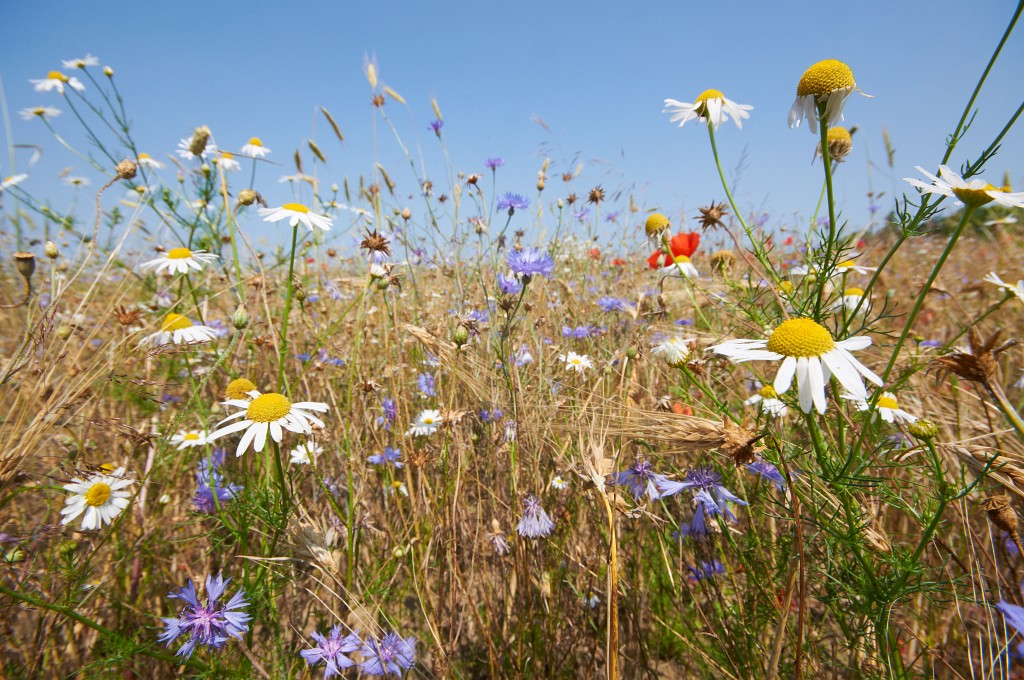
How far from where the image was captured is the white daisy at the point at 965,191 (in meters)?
0.87

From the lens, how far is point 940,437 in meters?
1.56

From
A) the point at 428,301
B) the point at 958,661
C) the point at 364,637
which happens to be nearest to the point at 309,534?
the point at 364,637

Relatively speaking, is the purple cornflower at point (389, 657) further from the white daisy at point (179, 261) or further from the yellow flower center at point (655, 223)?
the yellow flower center at point (655, 223)

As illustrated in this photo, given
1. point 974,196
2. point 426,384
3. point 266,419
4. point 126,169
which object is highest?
point 126,169

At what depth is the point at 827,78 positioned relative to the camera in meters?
1.01

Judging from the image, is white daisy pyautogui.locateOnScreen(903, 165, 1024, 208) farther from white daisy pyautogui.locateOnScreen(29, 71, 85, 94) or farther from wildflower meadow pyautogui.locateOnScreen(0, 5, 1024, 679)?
white daisy pyautogui.locateOnScreen(29, 71, 85, 94)

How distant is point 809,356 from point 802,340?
31mm

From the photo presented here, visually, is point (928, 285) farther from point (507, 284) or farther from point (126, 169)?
point (126, 169)

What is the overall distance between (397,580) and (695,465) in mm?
1123

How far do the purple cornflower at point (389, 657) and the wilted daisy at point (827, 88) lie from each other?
1575mm

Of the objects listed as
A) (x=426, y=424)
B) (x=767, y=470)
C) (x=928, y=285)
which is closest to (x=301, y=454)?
(x=426, y=424)

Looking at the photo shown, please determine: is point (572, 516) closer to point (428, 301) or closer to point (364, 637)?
point (364, 637)

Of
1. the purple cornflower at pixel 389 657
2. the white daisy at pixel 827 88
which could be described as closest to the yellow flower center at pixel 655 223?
the white daisy at pixel 827 88

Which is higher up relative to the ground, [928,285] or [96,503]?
[928,285]
